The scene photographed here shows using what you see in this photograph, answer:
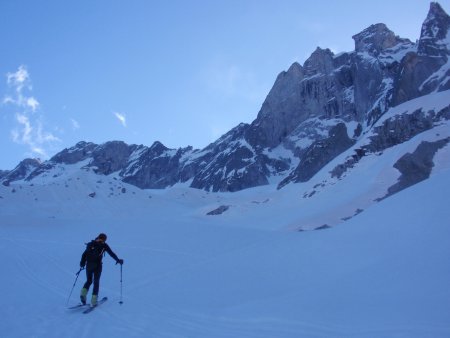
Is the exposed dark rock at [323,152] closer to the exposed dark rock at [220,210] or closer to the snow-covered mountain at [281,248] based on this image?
the snow-covered mountain at [281,248]

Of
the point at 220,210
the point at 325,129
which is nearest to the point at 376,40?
the point at 325,129

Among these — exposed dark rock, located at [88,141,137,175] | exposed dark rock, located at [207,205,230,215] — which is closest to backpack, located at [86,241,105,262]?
exposed dark rock, located at [207,205,230,215]

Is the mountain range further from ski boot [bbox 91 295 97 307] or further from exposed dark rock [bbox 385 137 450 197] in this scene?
ski boot [bbox 91 295 97 307]

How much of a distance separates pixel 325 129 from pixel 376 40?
26674mm

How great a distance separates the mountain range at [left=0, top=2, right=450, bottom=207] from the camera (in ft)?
170

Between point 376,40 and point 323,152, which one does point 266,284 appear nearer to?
point 323,152

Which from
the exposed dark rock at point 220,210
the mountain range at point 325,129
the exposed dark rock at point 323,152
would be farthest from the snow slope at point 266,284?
the exposed dark rock at point 323,152

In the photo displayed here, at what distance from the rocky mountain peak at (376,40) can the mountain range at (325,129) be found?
265mm

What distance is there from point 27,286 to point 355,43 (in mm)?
116672

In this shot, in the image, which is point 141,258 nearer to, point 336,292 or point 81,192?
point 336,292

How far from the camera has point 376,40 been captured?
108 meters

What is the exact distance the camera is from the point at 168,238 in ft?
81.6

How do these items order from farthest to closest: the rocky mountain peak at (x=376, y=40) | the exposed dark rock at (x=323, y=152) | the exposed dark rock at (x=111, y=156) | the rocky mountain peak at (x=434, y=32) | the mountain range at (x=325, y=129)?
the exposed dark rock at (x=111, y=156) → the rocky mountain peak at (x=376, y=40) → the exposed dark rock at (x=323, y=152) → the rocky mountain peak at (x=434, y=32) → the mountain range at (x=325, y=129)

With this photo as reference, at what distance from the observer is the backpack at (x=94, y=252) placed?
1072cm
